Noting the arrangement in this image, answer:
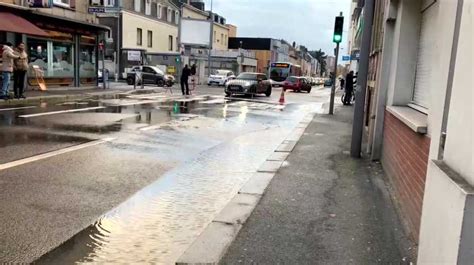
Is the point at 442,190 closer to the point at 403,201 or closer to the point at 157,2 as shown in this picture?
the point at 403,201

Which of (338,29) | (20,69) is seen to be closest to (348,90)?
(338,29)

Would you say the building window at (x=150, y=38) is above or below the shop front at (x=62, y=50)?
above

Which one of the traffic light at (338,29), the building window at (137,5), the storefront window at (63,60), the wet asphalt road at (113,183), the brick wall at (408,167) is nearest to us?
the wet asphalt road at (113,183)

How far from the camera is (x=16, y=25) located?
19312 mm

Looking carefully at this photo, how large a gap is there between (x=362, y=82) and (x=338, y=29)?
1003cm

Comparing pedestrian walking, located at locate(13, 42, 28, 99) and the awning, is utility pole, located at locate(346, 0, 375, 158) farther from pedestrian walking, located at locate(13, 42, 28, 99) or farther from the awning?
the awning

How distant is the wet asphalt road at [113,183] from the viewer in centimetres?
428

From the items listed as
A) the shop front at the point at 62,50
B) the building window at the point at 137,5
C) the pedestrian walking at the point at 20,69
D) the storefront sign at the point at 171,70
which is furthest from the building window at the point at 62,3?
the building window at the point at 137,5

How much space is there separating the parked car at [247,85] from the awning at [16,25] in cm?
1164

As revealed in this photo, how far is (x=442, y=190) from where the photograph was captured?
10.2ft

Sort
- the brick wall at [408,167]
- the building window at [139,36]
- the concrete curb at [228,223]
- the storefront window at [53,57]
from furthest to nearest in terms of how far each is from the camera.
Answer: the building window at [139,36] → the storefront window at [53,57] → the brick wall at [408,167] → the concrete curb at [228,223]

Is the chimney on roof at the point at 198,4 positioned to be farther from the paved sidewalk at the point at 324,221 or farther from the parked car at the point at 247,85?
the paved sidewalk at the point at 324,221

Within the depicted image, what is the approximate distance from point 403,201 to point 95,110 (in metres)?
12.4

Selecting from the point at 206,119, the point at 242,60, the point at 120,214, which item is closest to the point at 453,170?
the point at 120,214
